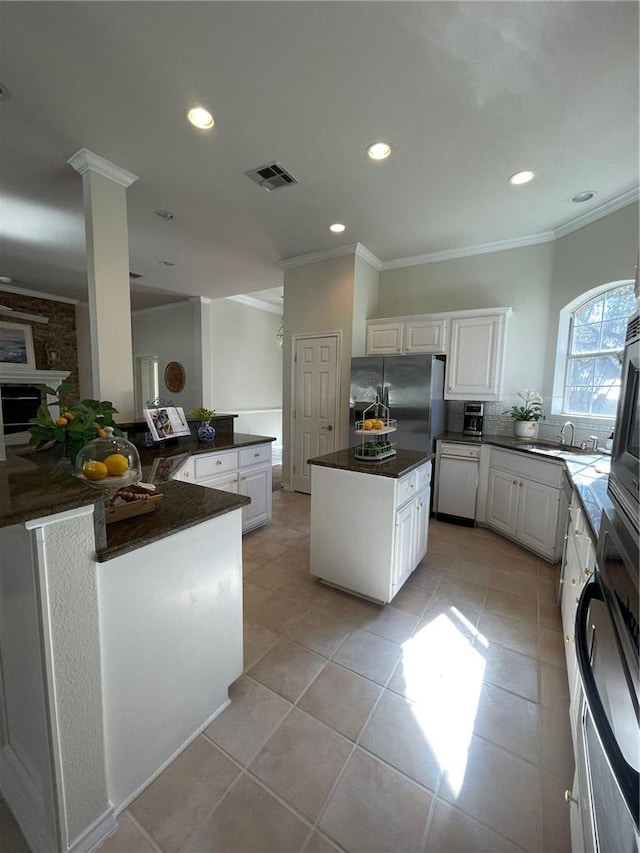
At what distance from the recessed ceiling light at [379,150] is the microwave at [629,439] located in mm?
2036

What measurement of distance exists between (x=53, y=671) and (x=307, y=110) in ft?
9.27

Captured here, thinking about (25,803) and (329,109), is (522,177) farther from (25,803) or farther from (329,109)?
(25,803)

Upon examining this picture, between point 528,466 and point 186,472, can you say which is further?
point 528,466

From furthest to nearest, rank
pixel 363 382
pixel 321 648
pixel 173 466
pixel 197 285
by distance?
pixel 197 285 → pixel 363 382 → pixel 173 466 → pixel 321 648

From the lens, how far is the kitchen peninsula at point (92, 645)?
87cm

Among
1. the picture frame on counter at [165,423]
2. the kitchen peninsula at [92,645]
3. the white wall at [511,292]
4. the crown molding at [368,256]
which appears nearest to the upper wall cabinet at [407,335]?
the white wall at [511,292]

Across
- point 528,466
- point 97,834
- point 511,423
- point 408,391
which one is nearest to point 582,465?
point 528,466

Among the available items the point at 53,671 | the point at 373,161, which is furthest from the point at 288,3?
the point at 53,671

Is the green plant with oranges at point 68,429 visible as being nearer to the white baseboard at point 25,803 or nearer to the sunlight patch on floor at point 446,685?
the white baseboard at point 25,803

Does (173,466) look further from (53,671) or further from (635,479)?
(635,479)

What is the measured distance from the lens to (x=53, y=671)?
87 centimetres

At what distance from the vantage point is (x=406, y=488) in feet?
7.06

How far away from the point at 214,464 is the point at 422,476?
169 cm

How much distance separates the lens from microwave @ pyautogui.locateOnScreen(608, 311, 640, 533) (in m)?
0.86
